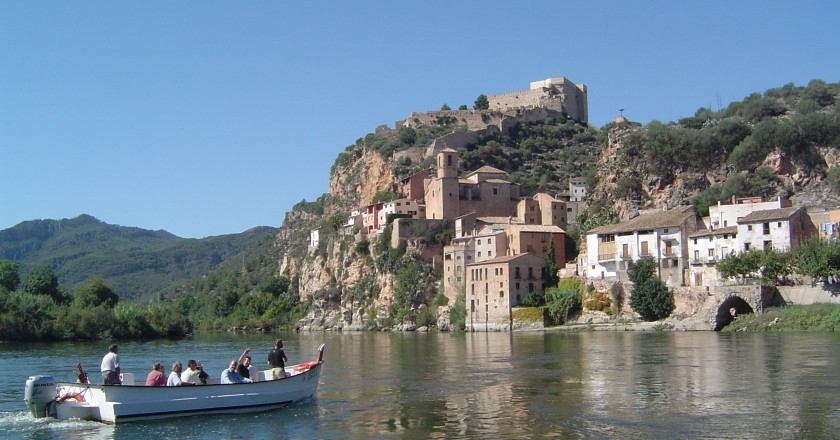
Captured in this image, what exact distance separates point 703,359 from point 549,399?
14.0 m

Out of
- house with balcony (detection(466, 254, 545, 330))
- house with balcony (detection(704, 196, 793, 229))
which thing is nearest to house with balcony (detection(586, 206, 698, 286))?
house with balcony (detection(704, 196, 793, 229))

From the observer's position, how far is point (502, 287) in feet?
256

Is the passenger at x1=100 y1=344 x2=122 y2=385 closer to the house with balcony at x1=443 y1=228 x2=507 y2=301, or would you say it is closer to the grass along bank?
the grass along bank

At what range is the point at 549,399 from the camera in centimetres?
2811

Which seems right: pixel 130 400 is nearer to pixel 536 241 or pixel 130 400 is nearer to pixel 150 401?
pixel 150 401

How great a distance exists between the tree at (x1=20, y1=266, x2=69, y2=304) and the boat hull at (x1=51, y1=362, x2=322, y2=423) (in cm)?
7626

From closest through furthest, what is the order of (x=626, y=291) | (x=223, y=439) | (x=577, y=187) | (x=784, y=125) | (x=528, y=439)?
(x=528, y=439) < (x=223, y=439) < (x=626, y=291) < (x=784, y=125) < (x=577, y=187)

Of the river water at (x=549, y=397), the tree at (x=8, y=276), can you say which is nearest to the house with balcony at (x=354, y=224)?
the tree at (x=8, y=276)

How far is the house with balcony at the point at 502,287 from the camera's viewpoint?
77812 mm

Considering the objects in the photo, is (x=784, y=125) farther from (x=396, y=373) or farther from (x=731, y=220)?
(x=396, y=373)

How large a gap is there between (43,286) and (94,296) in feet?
24.2

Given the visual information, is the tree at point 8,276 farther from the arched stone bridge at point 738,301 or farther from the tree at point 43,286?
the arched stone bridge at point 738,301

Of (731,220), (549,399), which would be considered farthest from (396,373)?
(731,220)

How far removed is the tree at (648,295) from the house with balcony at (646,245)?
2327mm
